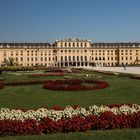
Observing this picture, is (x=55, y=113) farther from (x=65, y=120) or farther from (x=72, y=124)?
(x=72, y=124)

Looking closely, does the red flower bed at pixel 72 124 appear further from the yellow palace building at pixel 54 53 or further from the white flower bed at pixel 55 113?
the yellow palace building at pixel 54 53

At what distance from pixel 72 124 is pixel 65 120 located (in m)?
0.22

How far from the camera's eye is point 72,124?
7934 millimetres

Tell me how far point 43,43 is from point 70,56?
9997mm

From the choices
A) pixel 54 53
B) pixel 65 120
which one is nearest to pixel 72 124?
pixel 65 120

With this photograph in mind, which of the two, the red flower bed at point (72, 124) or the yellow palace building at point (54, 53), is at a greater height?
the yellow palace building at point (54, 53)

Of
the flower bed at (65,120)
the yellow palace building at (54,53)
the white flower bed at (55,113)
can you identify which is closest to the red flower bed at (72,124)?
the flower bed at (65,120)

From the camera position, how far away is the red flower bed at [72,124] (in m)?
7.76

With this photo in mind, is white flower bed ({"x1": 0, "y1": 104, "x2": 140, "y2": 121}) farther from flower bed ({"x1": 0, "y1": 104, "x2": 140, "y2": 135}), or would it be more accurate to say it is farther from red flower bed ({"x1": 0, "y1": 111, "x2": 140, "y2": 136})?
red flower bed ({"x1": 0, "y1": 111, "x2": 140, "y2": 136})

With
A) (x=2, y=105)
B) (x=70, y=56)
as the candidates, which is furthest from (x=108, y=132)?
(x=70, y=56)

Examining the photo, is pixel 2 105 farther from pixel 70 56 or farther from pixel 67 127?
pixel 70 56

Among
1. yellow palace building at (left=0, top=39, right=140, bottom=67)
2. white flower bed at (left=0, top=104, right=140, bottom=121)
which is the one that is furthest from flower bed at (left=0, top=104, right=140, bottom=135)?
yellow palace building at (left=0, top=39, right=140, bottom=67)

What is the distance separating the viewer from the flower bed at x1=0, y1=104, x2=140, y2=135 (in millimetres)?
7777

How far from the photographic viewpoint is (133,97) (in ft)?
46.3
